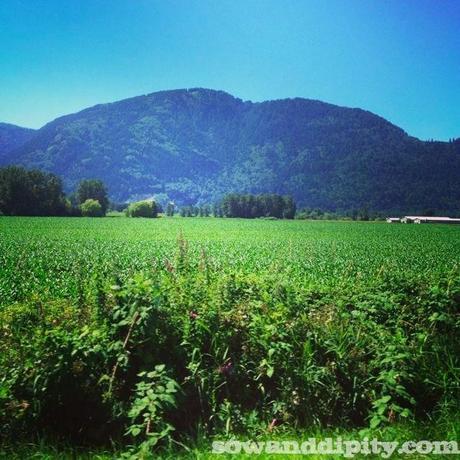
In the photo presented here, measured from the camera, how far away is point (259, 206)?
148 m

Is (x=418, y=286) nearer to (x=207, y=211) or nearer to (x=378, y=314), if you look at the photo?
(x=378, y=314)

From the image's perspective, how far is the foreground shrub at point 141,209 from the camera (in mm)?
113044

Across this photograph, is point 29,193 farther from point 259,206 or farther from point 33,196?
point 259,206

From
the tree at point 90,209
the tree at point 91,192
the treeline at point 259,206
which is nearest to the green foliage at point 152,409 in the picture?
the tree at point 90,209

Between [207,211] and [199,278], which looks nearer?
[199,278]

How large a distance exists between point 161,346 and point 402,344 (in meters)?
3.64

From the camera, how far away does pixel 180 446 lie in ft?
13.1

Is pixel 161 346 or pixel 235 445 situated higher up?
pixel 161 346

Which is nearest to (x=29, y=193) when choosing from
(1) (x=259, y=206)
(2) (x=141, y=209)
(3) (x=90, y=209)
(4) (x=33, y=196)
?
(4) (x=33, y=196)

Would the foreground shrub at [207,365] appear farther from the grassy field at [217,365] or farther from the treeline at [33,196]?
the treeline at [33,196]

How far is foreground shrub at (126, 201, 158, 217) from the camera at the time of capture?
371 ft

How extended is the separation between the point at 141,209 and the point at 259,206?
55.3 meters

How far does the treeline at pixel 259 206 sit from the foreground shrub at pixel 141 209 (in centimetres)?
4470

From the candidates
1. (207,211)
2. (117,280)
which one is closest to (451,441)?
(117,280)
